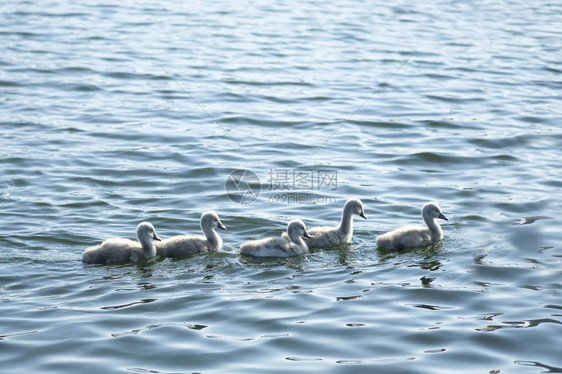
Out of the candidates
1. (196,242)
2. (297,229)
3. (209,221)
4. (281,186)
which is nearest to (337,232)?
(297,229)

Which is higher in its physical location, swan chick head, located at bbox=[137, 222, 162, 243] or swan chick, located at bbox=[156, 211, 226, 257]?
swan chick head, located at bbox=[137, 222, 162, 243]

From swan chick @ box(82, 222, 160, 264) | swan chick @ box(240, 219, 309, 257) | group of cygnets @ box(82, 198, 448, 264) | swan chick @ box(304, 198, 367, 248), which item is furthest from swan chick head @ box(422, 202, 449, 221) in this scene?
swan chick @ box(82, 222, 160, 264)

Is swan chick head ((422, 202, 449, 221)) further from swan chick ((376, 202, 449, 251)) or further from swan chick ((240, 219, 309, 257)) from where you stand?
swan chick ((240, 219, 309, 257))

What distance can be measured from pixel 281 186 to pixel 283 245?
9.53ft

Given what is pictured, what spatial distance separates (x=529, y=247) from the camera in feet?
34.3

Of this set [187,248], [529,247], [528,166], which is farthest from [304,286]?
[528,166]

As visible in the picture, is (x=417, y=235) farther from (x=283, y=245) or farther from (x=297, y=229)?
(x=283, y=245)

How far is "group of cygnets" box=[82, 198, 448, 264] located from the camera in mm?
9641

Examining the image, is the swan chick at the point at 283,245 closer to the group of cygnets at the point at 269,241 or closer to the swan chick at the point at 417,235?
the group of cygnets at the point at 269,241

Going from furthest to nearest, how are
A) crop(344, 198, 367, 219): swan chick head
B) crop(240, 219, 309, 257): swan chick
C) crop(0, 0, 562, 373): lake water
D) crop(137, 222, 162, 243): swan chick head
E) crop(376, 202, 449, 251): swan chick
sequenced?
crop(344, 198, 367, 219): swan chick head → crop(376, 202, 449, 251): swan chick → crop(240, 219, 309, 257): swan chick → crop(137, 222, 162, 243): swan chick head → crop(0, 0, 562, 373): lake water

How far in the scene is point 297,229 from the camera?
32.9ft

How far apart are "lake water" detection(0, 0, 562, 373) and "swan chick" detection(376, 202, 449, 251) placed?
12 centimetres

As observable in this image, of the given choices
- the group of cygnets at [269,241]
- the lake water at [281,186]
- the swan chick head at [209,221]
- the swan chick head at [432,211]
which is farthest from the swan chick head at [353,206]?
the swan chick head at [209,221]

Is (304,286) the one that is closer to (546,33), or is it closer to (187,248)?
(187,248)
